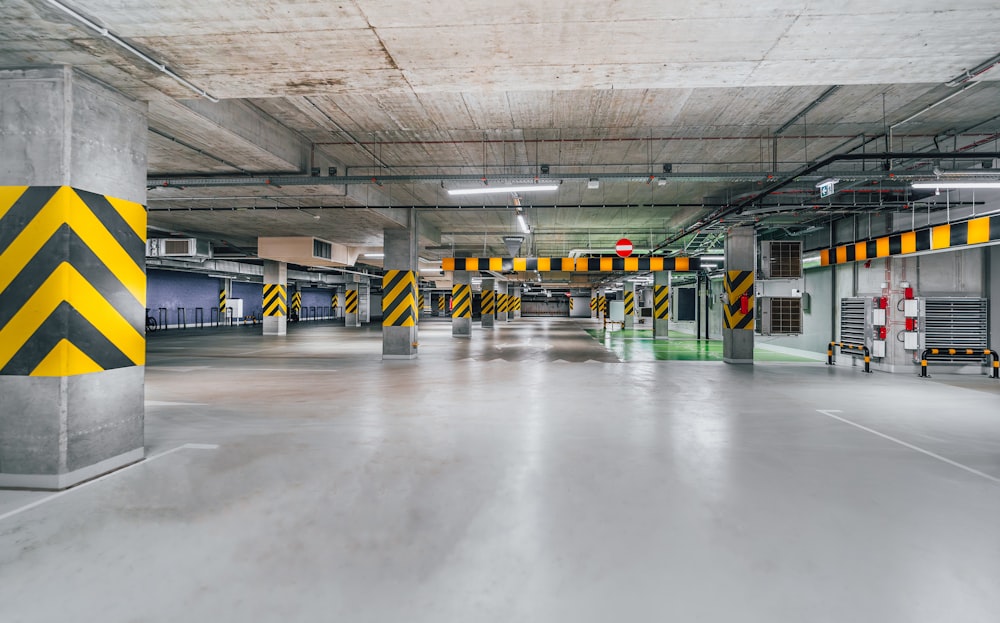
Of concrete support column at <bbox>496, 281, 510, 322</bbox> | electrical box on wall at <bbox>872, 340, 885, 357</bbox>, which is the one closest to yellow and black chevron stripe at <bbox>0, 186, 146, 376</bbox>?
electrical box on wall at <bbox>872, 340, 885, 357</bbox>

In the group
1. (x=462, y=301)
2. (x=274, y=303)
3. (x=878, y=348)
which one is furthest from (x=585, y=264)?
(x=274, y=303)

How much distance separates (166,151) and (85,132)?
4118 mm

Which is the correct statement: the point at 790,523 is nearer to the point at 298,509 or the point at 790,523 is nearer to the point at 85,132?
the point at 298,509

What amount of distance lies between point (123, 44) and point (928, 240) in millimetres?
13533

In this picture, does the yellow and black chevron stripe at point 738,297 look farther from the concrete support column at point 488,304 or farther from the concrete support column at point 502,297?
the concrete support column at point 502,297

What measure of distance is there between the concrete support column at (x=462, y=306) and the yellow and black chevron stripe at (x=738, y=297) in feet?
43.5

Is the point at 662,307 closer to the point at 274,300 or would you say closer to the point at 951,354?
the point at 951,354

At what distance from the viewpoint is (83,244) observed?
4.26 meters

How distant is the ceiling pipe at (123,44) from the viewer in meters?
3.51

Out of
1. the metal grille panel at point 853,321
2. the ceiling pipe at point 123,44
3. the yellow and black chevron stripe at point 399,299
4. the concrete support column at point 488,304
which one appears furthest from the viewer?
the concrete support column at point 488,304

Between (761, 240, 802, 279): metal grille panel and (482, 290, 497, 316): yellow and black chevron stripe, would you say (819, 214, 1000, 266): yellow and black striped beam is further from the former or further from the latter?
(482, 290, 497, 316): yellow and black chevron stripe

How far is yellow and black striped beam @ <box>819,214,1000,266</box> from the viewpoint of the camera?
28.9 ft

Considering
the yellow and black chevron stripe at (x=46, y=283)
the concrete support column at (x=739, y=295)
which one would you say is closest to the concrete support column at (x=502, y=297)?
the concrete support column at (x=739, y=295)

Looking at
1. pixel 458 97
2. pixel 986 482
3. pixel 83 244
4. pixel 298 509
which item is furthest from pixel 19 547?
pixel 986 482
